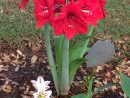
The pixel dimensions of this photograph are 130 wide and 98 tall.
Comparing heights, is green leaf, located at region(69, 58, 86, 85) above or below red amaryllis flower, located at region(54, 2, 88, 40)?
below

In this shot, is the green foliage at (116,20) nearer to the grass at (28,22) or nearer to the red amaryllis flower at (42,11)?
the grass at (28,22)

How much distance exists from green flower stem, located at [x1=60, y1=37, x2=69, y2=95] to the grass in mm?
1116

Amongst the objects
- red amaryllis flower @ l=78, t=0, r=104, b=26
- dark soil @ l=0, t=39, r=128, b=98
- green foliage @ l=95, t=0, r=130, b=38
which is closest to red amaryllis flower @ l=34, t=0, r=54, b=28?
red amaryllis flower @ l=78, t=0, r=104, b=26

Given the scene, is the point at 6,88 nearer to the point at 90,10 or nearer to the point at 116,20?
the point at 90,10

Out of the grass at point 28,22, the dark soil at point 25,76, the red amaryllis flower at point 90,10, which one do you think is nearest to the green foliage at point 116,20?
the grass at point 28,22

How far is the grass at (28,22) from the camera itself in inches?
178

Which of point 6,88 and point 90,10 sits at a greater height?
point 90,10

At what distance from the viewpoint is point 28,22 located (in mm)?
4930

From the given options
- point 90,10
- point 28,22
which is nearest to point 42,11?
point 90,10

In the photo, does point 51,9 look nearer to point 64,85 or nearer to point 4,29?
point 64,85

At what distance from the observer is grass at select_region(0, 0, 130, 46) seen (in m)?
4.53

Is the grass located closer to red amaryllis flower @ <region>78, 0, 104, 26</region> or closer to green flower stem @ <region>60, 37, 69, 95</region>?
green flower stem @ <region>60, 37, 69, 95</region>

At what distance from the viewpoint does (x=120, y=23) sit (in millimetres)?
5270

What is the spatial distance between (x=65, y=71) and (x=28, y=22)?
183cm
